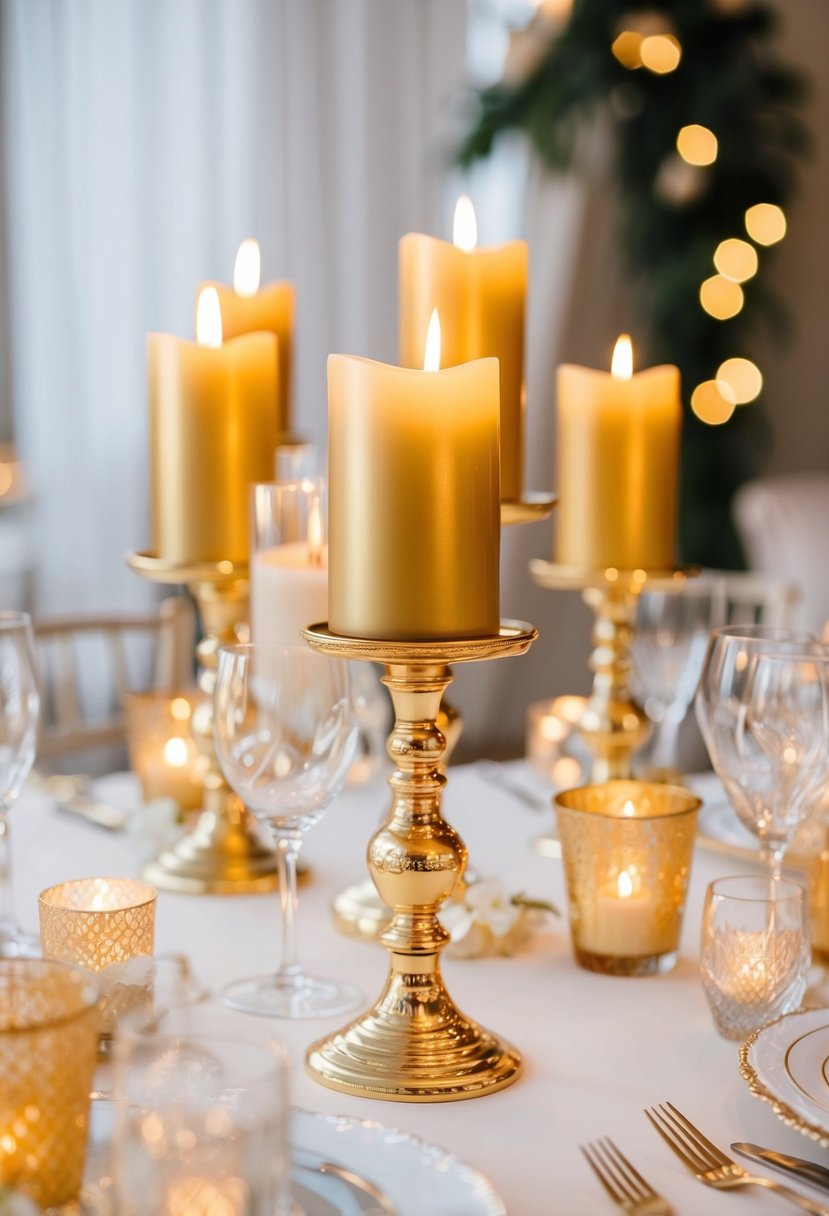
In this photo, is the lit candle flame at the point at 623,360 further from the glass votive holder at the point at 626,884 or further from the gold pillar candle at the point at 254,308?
the glass votive holder at the point at 626,884

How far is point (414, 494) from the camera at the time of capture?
764 mm

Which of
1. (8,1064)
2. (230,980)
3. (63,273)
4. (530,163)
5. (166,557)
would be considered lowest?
(230,980)

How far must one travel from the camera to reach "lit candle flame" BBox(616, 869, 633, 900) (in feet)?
3.24

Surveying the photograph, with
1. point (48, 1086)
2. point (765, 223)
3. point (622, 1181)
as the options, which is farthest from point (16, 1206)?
point (765, 223)

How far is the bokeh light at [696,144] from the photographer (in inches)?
145

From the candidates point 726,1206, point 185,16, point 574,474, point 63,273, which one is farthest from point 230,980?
point 185,16

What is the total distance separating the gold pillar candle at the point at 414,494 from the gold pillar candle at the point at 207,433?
0.42 m

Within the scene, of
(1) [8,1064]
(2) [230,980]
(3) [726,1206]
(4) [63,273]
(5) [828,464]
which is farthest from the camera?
A: (5) [828,464]

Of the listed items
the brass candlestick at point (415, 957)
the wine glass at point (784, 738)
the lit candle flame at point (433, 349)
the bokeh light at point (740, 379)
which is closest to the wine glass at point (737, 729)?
the wine glass at point (784, 738)

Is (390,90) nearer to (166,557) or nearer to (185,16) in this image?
(185,16)

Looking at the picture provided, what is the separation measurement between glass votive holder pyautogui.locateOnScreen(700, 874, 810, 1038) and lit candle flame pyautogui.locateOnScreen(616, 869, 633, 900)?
0.10m

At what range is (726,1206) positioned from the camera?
0.69 meters

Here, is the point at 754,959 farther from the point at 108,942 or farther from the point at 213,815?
the point at 213,815

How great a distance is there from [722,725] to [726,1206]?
1.27 ft
